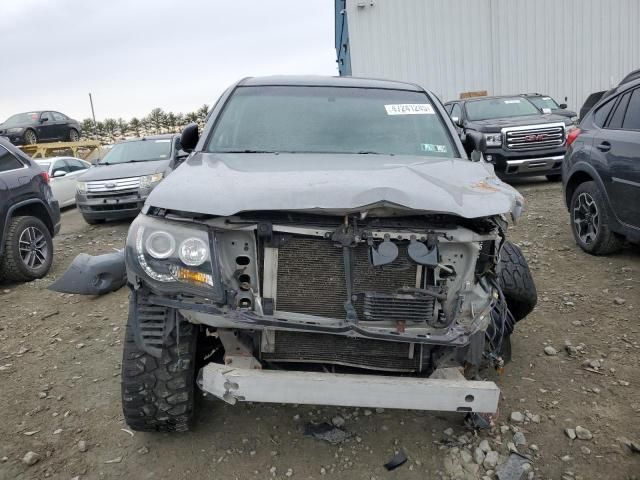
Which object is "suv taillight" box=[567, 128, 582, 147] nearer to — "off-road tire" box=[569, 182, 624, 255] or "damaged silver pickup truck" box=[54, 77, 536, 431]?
"off-road tire" box=[569, 182, 624, 255]

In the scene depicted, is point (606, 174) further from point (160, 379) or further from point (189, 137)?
point (160, 379)

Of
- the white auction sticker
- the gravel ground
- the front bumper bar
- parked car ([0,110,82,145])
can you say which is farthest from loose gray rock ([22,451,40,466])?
parked car ([0,110,82,145])

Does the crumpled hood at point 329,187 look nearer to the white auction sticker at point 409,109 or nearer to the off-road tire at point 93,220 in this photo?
the white auction sticker at point 409,109

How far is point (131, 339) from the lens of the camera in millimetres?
2430

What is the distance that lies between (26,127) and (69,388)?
18709 mm

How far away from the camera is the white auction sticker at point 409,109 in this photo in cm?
358

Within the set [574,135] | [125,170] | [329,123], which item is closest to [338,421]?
[329,123]

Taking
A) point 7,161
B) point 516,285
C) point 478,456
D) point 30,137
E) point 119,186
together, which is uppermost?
point 30,137

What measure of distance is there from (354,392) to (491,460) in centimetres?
86

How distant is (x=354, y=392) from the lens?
2.14 metres

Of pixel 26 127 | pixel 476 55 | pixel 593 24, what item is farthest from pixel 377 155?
pixel 26 127

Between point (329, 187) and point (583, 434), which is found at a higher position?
point (329, 187)

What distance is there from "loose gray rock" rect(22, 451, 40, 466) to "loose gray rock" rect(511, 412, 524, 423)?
2447mm

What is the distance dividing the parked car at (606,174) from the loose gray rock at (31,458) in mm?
4797
